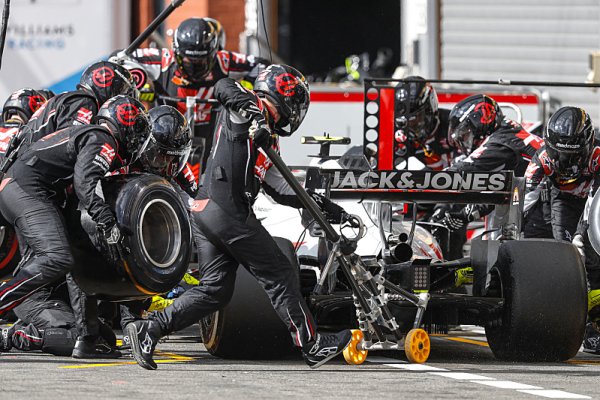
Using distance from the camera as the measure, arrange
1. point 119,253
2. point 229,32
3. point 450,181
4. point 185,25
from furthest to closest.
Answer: point 229,32
point 185,25
point 450,181
point 119,253

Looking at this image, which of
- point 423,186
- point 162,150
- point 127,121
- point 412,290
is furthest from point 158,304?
point 423,186

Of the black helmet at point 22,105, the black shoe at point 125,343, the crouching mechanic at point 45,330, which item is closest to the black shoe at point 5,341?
the crouching mechanic at point 45,330

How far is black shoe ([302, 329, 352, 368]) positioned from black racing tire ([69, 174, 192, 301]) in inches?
43.3

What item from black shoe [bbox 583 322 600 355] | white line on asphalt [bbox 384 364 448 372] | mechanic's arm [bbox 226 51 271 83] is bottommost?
black shoe [bbox 583 322 600 355]

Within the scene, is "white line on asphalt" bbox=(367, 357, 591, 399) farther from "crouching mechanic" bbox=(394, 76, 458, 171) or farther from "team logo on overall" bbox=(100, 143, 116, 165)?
"crouching mechanic" bbox=(394, 76, 458, 171)

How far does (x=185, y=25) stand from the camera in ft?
47.9

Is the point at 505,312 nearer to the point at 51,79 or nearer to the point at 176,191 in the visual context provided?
the point at 176,191

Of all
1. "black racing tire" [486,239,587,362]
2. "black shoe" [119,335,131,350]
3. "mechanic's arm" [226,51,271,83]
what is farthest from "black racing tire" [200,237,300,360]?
"mechanic's arm" [226,51,271,83]

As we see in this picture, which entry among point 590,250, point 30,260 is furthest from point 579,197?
point 30,260

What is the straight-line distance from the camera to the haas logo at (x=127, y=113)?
1104 cm

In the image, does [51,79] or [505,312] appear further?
[51,79]

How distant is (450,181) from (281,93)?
1.38 m

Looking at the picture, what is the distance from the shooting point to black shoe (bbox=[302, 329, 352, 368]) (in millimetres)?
10133

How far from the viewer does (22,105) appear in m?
14.4
